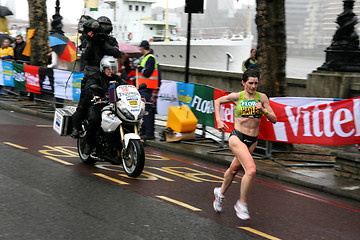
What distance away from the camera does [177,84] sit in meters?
12.0

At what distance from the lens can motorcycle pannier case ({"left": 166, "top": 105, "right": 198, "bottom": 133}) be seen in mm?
11273

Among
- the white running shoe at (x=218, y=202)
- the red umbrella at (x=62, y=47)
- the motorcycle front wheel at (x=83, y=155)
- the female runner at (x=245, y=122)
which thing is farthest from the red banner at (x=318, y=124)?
the red umbrella at (x=62, y=47)

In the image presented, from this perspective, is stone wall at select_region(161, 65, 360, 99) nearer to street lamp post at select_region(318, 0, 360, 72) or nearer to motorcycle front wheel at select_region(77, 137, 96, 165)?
street lamp post at select_region(318, 0, 360, 72)

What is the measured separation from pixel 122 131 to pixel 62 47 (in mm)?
9285

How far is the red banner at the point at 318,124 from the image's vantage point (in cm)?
858

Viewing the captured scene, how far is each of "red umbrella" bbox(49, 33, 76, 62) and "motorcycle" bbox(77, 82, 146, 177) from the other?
27.8 feet

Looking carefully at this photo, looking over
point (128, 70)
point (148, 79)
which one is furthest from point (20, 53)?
point (148, 79)

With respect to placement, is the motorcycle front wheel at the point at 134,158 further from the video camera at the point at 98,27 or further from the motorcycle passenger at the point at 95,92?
the video camera at the point at 98,27

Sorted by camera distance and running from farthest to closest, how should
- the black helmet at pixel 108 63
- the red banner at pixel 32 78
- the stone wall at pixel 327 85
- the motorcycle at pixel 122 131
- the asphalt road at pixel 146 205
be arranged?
the red banner at pixel 32 78 < the stone wall at pixel 327 85 < the black helmet at pixel 108 63 < the motorcycle at pixel 122 131 < the asphalt road at pixel 146 205

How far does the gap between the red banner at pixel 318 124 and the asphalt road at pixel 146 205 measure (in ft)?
3.97

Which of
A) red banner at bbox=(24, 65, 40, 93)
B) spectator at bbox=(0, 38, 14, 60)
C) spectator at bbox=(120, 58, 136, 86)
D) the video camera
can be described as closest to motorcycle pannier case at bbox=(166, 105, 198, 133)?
spectator at bbox=(120, 58, 136, 86)

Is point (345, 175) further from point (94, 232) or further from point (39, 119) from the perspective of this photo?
point (39, 119)

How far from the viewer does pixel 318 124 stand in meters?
8.95

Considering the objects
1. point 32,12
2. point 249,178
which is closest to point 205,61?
point 32,12
